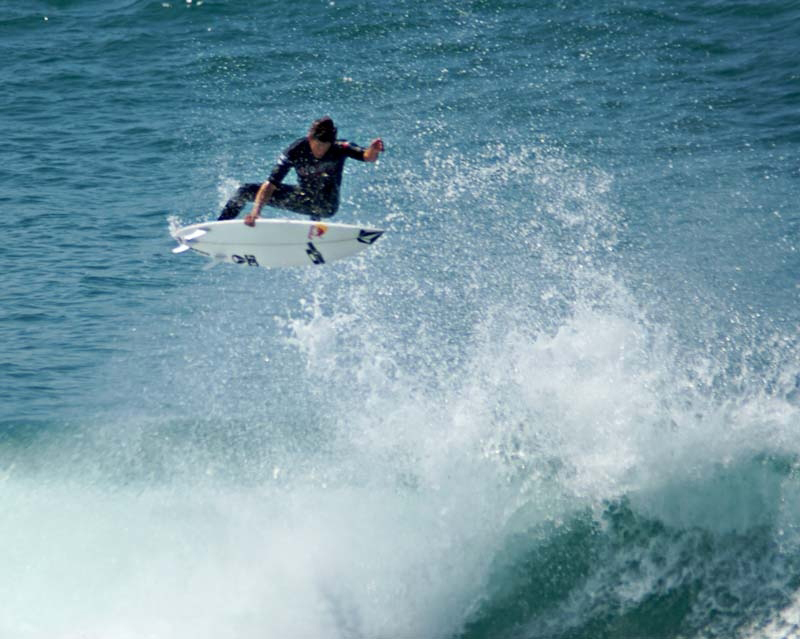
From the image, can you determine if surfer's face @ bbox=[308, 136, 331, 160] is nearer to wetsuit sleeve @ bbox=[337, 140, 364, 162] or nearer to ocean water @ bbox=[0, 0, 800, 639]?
wetsuit sleeve @ bbox=[337, 140, 364, 162]

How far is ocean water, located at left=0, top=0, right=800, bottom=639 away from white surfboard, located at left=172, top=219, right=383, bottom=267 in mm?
1620

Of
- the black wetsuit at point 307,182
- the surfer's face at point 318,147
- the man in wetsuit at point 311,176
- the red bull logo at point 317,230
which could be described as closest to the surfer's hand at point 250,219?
the man in wetsuit at point 311,176

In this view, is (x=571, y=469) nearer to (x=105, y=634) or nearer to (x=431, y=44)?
(x=105, y=634)

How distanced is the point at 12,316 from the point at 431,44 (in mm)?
10605

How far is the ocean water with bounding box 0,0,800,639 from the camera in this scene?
8438 millimetres

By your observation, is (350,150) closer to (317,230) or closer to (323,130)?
(323,130)

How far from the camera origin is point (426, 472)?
354 inches

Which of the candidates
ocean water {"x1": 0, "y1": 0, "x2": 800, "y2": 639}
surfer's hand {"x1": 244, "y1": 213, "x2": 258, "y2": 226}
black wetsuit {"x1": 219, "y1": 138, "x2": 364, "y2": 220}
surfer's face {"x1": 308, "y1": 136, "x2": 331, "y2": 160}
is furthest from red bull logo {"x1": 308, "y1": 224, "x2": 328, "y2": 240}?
ocean water {"x1": 0, "y1": 0, "x2": 800, "y2": 639}

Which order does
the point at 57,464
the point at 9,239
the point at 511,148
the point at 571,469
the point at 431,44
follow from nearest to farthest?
the point at 571,469, the point at 57,464, the point at 9,239, the point at 511,148, the point at 431,44

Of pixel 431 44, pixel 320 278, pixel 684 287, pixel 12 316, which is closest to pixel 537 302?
pixel 684 287

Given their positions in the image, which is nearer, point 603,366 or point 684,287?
point 603,366

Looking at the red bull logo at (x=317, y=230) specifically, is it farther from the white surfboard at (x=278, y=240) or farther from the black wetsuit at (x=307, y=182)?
the black wetsuit at (x=307, y=182)

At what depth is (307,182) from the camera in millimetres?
9086

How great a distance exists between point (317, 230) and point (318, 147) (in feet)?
2.64
